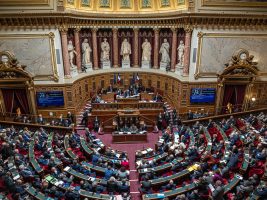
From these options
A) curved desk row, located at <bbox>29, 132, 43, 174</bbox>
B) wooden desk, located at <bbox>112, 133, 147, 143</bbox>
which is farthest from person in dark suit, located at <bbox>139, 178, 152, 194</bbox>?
wooden desk, located at <bbox>112, 133, 147, 143</bbox>

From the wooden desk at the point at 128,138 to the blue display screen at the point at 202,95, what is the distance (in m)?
6.08

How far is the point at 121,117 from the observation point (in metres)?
21.5

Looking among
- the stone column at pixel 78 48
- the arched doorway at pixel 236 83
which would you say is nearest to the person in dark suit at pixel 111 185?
the arched doorway at pixel 236 83

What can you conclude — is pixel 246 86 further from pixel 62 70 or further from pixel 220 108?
pixel 62 70

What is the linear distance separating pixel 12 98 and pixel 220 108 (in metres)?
18.3

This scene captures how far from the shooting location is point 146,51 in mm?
26609

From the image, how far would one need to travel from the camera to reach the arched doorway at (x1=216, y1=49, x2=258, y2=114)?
21766 mm

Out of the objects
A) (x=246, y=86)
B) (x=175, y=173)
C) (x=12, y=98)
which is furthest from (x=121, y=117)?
(x=246, y=86)

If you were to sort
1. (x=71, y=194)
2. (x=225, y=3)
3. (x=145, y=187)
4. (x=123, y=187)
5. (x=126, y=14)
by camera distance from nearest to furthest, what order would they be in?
(x=71, y=194) → (x=123, y=187) → (x=145, y=187) → (x=225, y=3) → (x=126, y=14)

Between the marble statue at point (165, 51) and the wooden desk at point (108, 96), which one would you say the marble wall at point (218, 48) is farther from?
the wooden desk at point (108, 96)

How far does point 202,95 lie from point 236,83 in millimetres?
3130

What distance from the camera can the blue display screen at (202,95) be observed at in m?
22.6

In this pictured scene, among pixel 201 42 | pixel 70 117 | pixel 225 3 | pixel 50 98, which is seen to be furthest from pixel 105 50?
pixel 225 3

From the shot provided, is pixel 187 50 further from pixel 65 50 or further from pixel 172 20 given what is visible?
pixel 65 50
